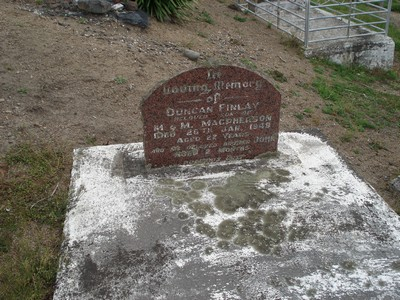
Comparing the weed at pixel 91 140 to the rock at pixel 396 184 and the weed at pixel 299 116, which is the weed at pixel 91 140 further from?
the rock at pixel 396 184

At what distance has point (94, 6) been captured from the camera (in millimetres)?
7945

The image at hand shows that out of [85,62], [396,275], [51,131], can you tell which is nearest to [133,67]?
[85,62]

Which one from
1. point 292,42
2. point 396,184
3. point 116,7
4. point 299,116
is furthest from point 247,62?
point 396,184

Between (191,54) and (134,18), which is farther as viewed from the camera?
(134,18)

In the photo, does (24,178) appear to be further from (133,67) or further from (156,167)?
(133,67)

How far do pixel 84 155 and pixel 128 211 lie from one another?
1108 mm

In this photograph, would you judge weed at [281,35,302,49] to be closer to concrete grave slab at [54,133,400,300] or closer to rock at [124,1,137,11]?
rock at [124,1,137,11]

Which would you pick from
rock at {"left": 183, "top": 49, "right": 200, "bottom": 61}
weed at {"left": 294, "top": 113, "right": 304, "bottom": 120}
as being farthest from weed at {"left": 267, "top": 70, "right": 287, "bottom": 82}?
rock at {"left": 183, "top": 49, "right": 200, "bottom": 61}

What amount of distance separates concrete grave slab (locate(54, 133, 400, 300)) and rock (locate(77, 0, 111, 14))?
4300 mm

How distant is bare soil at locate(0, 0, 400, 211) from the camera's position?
19.2 ft

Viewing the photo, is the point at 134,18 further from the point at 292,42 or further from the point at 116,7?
the point at 292,42

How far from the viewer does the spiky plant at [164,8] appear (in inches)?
335

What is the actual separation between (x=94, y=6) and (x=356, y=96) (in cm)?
486

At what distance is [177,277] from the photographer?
3168 mm
